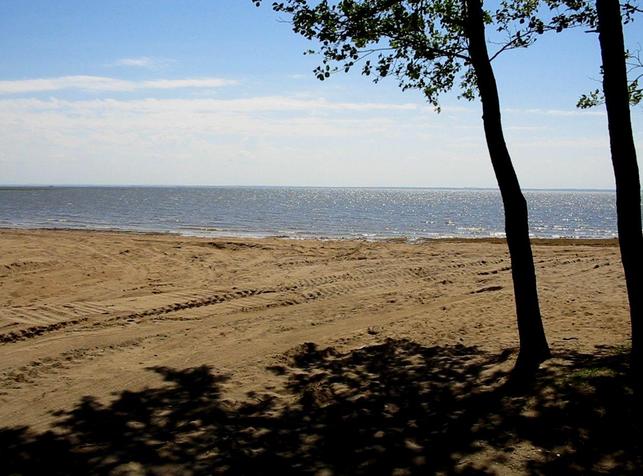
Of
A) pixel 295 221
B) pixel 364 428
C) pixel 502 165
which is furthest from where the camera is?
pixel 295 221

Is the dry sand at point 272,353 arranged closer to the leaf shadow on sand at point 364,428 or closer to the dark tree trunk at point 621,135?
the leaf shadow on sand at point 364,428

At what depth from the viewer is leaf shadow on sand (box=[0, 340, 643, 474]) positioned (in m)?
4.57

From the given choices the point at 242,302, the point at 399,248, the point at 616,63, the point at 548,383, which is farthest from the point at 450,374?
the point at 399,248

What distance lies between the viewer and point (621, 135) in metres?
5.44

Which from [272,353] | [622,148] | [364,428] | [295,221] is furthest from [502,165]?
[295,221]

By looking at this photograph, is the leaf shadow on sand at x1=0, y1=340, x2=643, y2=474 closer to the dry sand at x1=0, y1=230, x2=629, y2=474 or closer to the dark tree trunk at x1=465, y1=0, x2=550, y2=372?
the dry sand at x1=0, y1=230, x2=629, y2=474

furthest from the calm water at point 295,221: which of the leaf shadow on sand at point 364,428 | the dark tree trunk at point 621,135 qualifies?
the dark tree trunk at point 621,135

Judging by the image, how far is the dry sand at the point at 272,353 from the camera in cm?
494

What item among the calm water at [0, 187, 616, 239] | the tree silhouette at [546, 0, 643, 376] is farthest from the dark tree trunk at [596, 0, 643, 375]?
the calm water at [0, 187, 616, 239]

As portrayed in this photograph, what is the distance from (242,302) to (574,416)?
339 inches

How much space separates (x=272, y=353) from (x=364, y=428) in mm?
3250

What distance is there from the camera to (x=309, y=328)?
1013 centimetres

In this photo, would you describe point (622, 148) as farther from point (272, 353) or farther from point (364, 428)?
point (272, 353)

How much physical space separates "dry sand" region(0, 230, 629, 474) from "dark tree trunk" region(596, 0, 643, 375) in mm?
1932
